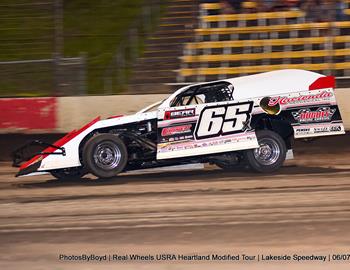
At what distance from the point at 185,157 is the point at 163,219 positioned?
2.99m

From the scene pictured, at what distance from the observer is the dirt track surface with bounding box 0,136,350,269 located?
6.34 metres

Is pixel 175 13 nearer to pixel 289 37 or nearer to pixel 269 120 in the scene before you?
pixel 289 37

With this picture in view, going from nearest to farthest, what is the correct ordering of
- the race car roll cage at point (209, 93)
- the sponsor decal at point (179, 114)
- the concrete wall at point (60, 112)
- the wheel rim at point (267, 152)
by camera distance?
the sponsor decal at point (179, 114)
the race car roll cage at point (209, 93)
the wheel rim at point (267, 152)
the concrete wall at point (60, 112)

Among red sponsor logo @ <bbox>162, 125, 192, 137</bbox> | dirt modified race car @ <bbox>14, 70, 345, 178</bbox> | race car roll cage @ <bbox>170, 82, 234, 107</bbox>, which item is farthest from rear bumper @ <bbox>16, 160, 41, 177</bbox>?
race car roll cage @ <bbox>170, 82, 234, 107</bbox>

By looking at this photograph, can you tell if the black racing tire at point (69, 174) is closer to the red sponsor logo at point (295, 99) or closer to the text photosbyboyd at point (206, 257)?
the red sponsor logo at point (295, 99)

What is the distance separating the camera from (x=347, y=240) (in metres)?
6.57

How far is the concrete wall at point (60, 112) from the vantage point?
→ 45.6 ft

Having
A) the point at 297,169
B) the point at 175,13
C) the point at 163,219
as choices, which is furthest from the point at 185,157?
the point at 175,13

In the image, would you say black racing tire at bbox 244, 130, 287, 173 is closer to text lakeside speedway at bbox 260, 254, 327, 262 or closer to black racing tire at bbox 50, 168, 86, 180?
black racing tire at bbox 50, 168, 86, 180

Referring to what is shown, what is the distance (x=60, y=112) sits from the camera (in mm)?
14000

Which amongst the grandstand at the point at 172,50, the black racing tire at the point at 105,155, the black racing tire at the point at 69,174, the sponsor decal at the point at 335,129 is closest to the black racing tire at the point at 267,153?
the sponsor decal at the point at 335,129

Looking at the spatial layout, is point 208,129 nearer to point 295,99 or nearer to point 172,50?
point 295,99

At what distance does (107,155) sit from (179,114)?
1215 millimetres

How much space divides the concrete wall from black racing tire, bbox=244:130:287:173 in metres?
3.69
